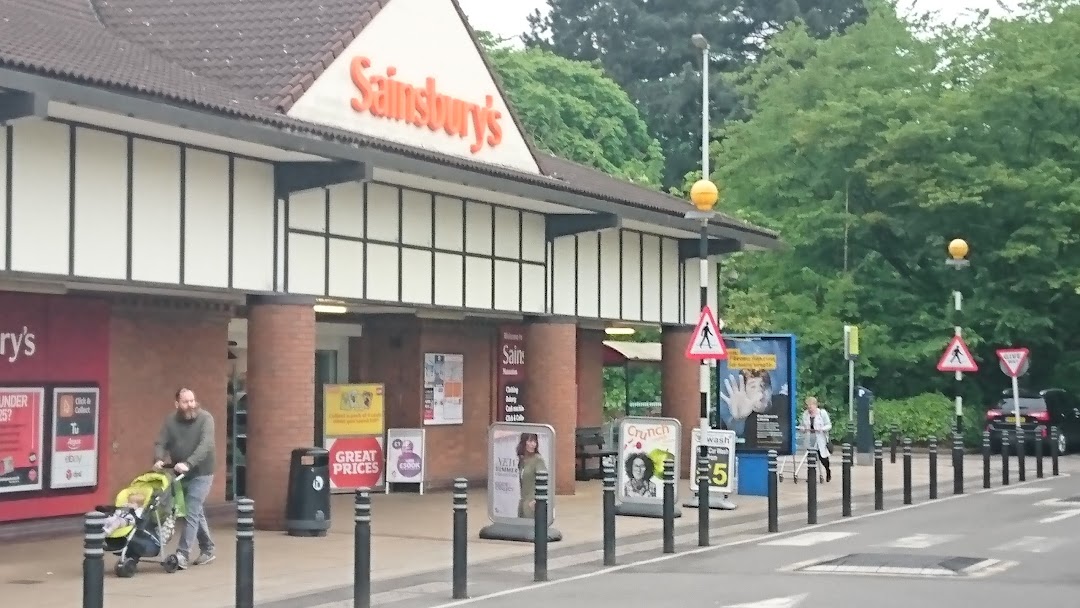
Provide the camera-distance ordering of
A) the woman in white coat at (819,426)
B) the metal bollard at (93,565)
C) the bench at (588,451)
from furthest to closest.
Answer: the bench at (588,451), the woman in white coat at (819,426), the metal bollard at (93,565)

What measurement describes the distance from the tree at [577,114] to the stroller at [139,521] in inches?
1723

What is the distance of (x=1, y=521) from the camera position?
60.1 ft

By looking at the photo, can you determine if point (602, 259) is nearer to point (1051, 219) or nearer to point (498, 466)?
Answer: point (498, 466)

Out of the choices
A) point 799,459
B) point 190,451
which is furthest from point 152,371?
point 799,459

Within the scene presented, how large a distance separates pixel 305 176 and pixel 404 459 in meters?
7.87

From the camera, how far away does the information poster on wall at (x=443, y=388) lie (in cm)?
2666

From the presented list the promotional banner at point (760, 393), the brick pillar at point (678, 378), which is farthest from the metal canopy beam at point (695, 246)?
the promotional banner at point (760, 393)

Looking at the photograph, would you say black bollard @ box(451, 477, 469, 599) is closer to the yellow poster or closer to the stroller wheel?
the stroller wheel

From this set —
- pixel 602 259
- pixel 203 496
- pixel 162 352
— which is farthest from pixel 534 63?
pixel 203 496

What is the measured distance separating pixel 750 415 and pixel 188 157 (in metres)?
12.8

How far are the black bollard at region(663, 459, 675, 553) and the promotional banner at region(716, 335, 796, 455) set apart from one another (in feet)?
31.2

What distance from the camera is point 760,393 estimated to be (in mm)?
27625

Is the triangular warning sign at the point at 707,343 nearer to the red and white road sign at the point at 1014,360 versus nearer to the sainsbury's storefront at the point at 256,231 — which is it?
the sainsbury's storefront at the point at 256,231

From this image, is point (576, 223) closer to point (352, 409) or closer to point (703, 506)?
point (352, 409)
